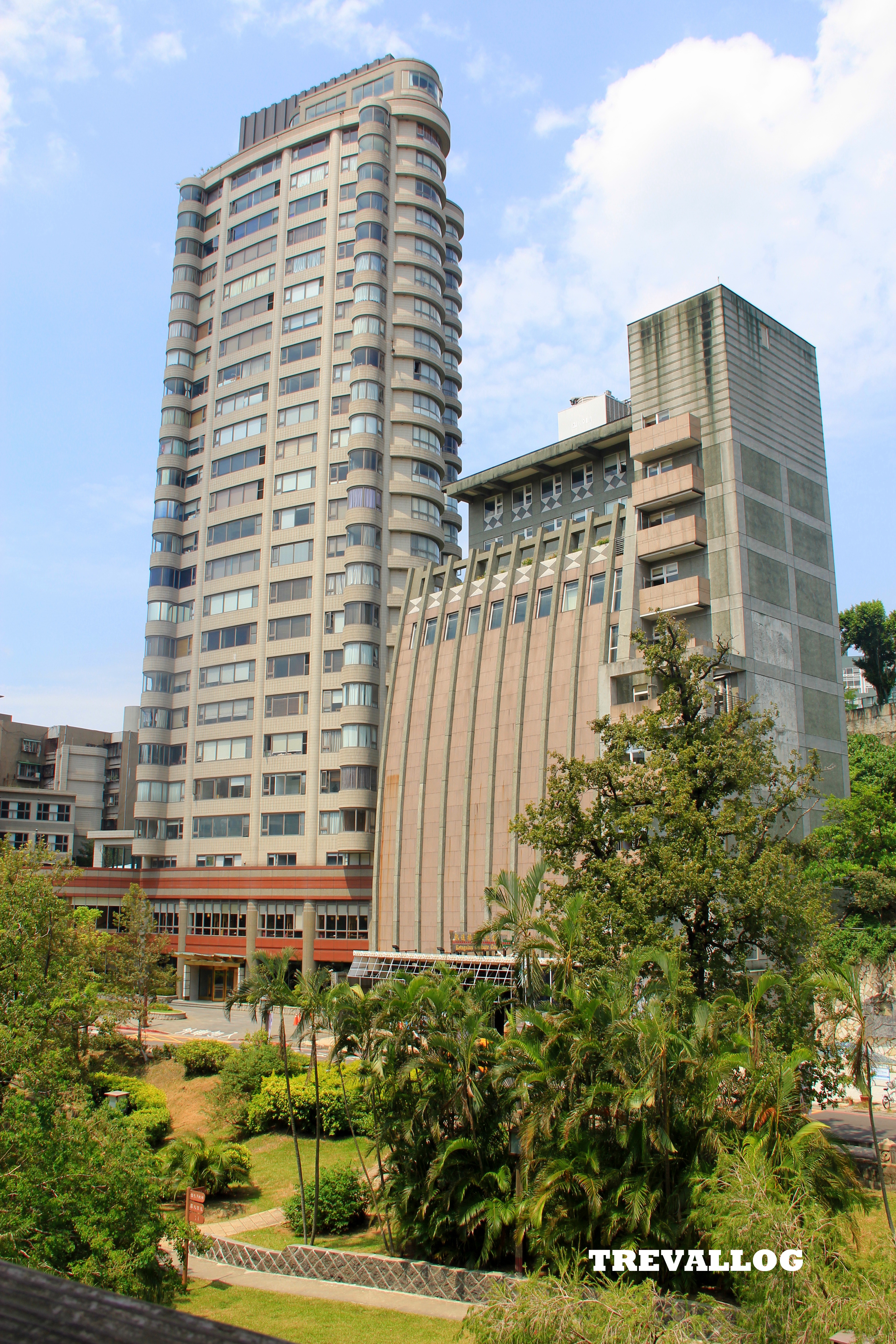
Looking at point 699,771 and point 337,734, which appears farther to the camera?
point 337,734

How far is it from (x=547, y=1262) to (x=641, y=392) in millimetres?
49585

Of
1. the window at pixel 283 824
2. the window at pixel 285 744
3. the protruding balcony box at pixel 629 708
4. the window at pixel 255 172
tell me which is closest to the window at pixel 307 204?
the window at pixel 255 172

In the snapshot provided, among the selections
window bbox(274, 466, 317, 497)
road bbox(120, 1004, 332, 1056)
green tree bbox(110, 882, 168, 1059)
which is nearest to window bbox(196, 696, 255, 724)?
window bbox(274, 466, 317, 497)

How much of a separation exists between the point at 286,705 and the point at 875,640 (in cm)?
4861

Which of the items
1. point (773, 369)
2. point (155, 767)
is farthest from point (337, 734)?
point (773, 369)

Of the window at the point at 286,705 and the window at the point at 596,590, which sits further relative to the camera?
the window at the point at 286,705

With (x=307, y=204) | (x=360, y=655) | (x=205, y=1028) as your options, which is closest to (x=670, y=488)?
(x=360, y=655)

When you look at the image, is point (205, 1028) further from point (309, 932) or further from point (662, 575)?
point (662, 575)

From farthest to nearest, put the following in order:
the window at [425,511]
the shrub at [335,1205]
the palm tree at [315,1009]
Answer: the window at [425,511], the shrub at [335,1205], the palm tree at [315,1009]

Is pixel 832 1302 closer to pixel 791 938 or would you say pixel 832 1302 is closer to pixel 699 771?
pixel 791 938

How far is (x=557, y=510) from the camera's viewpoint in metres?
70.9

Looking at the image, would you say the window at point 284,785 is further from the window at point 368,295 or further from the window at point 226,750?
the window at point 368,295

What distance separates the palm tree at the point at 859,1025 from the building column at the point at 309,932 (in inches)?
2152

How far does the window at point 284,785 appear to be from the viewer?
7925 centimetres
